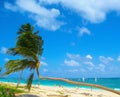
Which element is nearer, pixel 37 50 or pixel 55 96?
pixel 37 50

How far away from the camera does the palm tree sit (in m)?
19.2

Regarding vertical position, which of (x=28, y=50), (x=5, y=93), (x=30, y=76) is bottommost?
(x=5, y=93)

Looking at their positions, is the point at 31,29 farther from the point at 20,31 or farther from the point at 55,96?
the point at 55,96

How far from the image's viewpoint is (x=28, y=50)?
73.2ft

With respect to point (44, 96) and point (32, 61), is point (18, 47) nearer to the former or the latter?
point (32, 61)

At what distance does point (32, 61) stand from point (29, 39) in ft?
17.0

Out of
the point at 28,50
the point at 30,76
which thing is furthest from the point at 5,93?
the point at 28,50

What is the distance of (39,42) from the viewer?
80.2 feet

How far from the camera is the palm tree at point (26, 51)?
755 inches

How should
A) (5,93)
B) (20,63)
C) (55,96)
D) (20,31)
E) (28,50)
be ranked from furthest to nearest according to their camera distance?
(55,96)
(20,31)
(28,50)
(20,63)
(5,93)

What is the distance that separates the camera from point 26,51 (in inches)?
872

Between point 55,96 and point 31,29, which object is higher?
point 31,29

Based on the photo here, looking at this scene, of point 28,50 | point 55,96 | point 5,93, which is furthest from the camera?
point 55,96

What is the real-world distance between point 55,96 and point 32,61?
34.6ft
